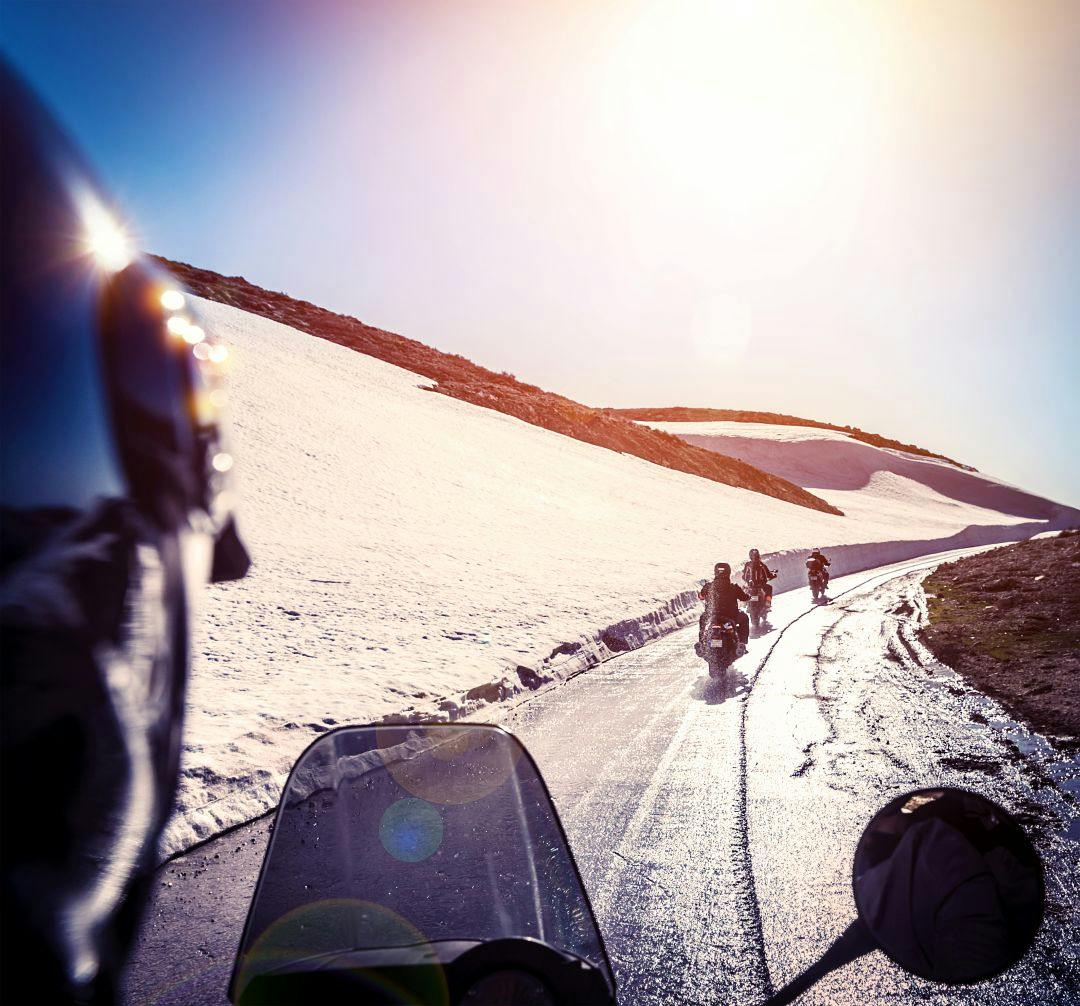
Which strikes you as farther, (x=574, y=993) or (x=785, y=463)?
(x=785, y=463)

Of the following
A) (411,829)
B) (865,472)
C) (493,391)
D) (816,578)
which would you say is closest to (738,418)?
(865,472)

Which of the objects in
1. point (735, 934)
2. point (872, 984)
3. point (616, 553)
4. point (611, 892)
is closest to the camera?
point (872, 984)

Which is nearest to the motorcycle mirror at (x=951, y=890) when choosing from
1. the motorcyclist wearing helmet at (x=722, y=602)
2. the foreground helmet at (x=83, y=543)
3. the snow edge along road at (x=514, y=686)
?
the foreground helmet at (x=83, y=543)

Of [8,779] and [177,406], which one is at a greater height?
[177,406]

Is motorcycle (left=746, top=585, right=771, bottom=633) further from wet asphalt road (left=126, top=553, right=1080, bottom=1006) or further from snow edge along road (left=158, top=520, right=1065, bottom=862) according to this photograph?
wet asphalt road (left=126, top=553, right=1080, bottom=1006)

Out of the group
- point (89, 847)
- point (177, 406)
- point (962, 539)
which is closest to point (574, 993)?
point (89, 847)

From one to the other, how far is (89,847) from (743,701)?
7936 mm

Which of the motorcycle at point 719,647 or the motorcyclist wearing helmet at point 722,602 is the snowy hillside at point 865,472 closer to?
the motorcyclist wearing helmet at point 722,602

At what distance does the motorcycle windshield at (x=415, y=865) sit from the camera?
5.62 ft

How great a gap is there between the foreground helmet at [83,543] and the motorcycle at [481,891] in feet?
1.13

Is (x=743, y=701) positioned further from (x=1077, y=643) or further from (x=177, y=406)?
(x=177, y=406)

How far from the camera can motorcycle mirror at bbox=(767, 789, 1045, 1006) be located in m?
1.60

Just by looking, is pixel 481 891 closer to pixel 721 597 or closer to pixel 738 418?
pixel 721 597

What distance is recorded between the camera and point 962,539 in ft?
197
